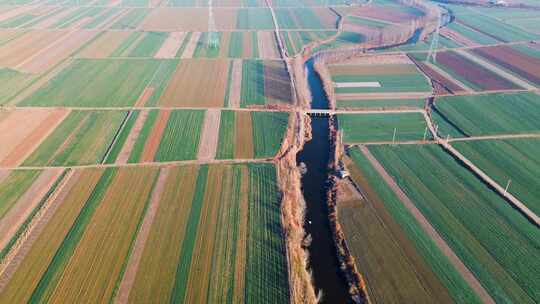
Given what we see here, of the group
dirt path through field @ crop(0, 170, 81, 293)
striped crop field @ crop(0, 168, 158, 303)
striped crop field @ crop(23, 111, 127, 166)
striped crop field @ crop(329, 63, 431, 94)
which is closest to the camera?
striped crop field @ crop(0, 168, 158, 303)

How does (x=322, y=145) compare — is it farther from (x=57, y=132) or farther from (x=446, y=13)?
(x=446, y=13)

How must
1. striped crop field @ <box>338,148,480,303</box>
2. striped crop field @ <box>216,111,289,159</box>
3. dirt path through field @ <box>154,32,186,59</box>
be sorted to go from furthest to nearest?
dirt path through field @ <box>154,32,186,59</box> < striped crop field @ <box>216,111,289,159</box> < striped crop field @ <box>338,148,480,303</box>

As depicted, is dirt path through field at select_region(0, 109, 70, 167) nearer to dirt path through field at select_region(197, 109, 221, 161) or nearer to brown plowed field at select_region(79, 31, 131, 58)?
dirt path through field at select_region(197, 109, 221, 161)

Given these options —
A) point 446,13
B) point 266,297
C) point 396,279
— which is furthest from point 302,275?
point 446,13

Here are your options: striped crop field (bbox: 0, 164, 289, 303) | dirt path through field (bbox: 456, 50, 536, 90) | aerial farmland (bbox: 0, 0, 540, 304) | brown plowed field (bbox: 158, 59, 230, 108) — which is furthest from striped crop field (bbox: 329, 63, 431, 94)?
striped crop field (bbox: 0, 164, 289, 303)

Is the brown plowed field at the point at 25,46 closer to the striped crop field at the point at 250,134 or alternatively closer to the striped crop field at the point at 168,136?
the striped crop field at the point at 168,136

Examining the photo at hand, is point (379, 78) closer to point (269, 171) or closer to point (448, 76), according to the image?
point (448, 76)

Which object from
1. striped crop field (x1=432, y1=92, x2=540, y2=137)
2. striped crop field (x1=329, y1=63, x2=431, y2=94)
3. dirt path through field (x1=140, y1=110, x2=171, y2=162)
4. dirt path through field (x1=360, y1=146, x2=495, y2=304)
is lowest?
dirt path through field (x1=360, y1=146, x2=495, y2=304)
